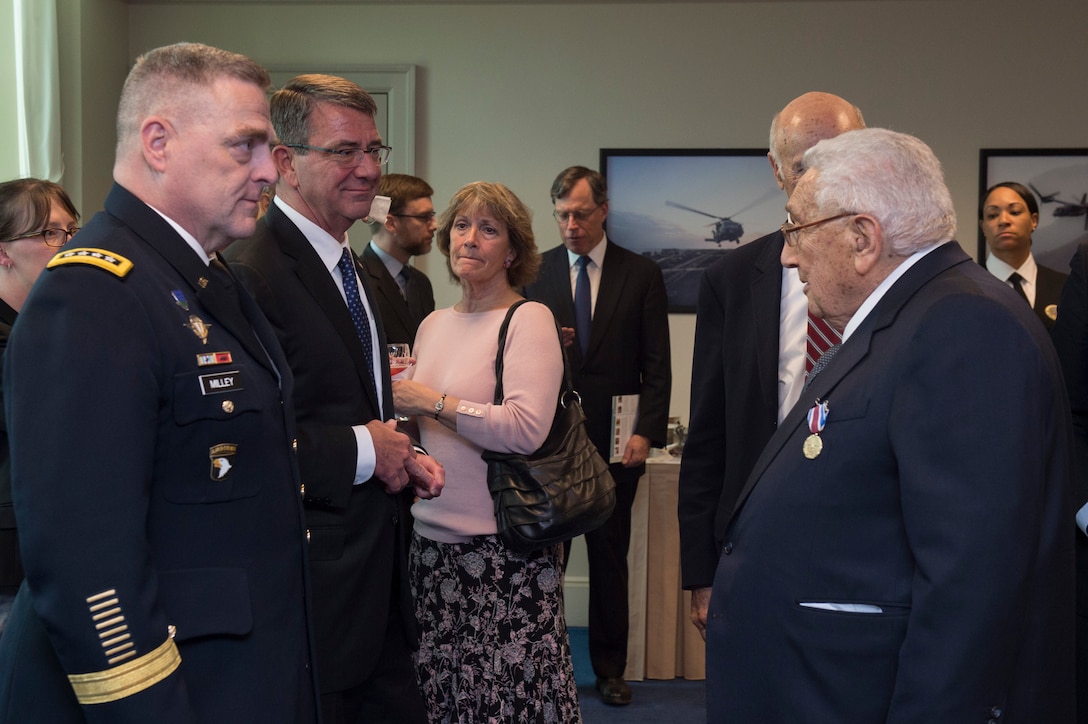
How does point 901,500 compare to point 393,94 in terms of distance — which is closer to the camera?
point 901,500

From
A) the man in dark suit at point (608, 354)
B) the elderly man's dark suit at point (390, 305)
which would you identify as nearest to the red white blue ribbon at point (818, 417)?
the elderly man's dark suit at point (390, 305)

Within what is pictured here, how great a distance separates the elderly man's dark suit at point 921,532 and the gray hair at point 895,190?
0.05 metres

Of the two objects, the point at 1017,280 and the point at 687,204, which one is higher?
the point at 687,204

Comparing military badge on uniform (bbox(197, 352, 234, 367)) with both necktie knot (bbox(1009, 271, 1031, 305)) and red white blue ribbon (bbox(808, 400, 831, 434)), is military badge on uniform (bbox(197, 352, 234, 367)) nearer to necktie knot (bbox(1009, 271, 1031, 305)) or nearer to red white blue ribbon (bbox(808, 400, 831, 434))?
red white blue ribbon (bbox(808, 400, 831, 434))

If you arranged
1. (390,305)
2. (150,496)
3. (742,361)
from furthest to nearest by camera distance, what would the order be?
(390,305), (742,361), (150,496)

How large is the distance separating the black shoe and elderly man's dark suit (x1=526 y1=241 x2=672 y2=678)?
0.10ft

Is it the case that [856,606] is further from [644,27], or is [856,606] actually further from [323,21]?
[323,21]

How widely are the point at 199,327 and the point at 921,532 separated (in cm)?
106

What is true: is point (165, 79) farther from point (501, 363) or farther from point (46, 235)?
point (501, 363)

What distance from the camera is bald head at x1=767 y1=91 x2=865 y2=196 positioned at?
2.30 meters

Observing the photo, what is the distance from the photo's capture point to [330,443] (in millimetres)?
1997

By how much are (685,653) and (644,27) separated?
324 cm

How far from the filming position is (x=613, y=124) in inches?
219

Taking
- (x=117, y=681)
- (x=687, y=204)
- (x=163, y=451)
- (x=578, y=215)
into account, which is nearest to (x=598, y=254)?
(x=578, y=215)
